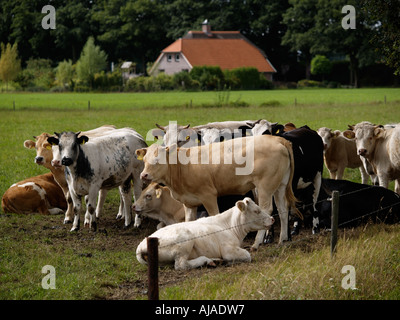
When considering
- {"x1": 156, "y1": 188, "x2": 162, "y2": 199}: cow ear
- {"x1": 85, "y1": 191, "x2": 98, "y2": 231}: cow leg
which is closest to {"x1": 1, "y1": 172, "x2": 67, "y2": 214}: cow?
{"x1": 85, "y1": 191, "x2": 98, "y2": 231}: cow leg

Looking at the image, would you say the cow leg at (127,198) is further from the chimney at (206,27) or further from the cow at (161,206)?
the chimney at (206,27)

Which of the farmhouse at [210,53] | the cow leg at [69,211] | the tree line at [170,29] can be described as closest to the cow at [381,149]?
Result: the cow leg at [69,211]

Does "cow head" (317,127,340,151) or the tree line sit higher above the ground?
the tree line

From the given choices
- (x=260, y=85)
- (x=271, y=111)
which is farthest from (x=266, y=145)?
(x=260, y=85)

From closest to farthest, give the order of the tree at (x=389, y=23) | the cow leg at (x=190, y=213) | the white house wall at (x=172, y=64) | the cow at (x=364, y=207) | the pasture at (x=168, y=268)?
the pasture at (x=168, y=268), the cow leg at (x=190, y=213), the cow at (x=364, y=207), the tree at (x=389, y=23), the white house wall at (x=172, y=64)

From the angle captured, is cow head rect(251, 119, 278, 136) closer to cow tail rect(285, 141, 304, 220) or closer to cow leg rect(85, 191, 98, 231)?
cow tail rect(285, 141, 304, 220)

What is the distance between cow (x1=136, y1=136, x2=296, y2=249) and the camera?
9734mm

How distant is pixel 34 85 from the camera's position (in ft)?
208

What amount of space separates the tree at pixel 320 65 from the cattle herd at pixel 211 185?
57333mm

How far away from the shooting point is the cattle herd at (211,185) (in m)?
8.90

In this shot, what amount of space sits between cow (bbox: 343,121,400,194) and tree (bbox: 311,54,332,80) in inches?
2271

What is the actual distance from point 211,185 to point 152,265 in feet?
13.2

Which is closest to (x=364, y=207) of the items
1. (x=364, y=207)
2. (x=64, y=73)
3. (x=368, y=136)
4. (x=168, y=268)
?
(x=364, y=207)
